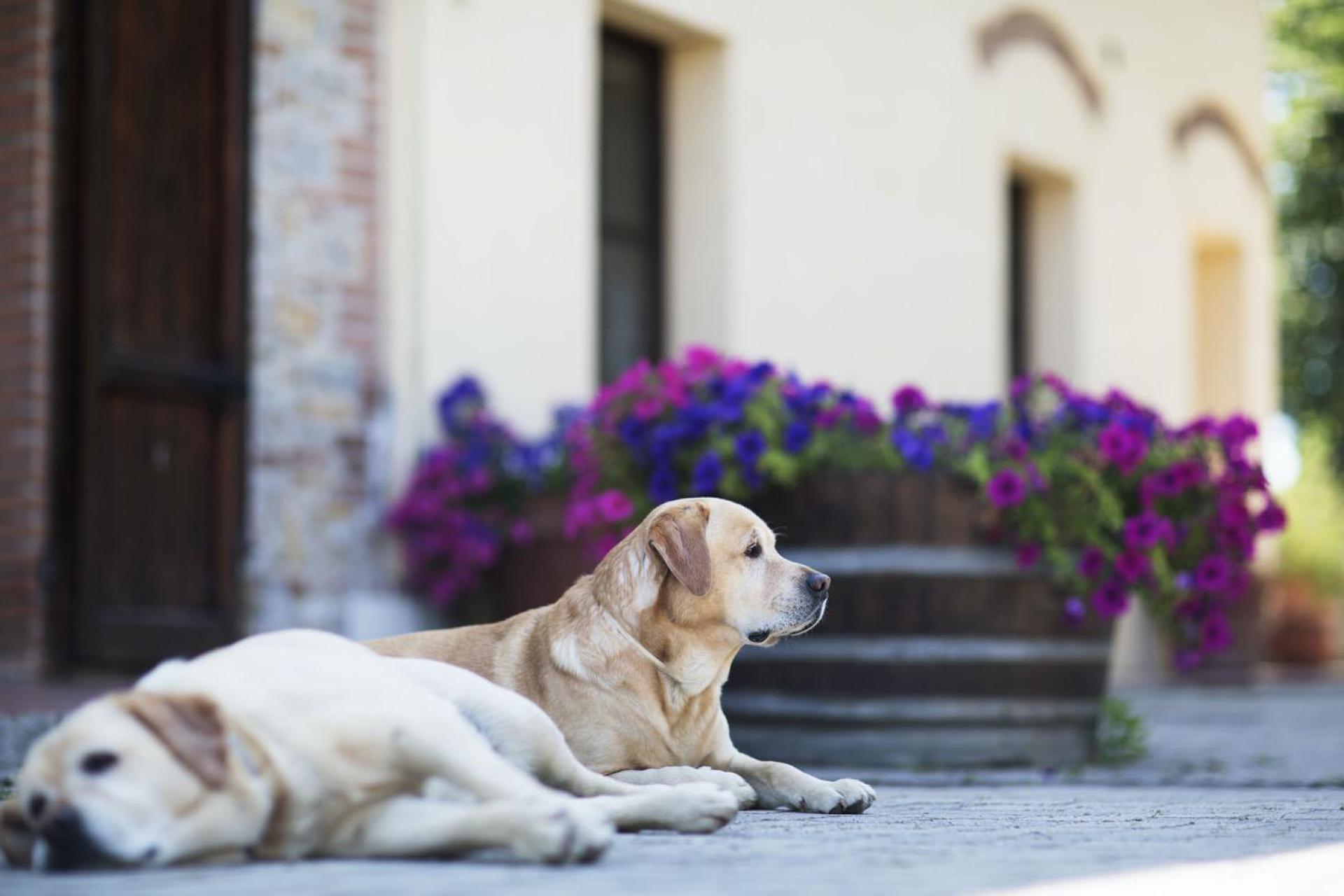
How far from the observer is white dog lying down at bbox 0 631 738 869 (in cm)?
291

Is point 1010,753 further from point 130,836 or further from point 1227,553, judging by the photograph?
point 130,836

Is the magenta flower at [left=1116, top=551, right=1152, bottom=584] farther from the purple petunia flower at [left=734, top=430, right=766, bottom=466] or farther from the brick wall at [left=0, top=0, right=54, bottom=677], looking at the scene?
the brick wall at [left=0, top=0, right=54, bottom=677]

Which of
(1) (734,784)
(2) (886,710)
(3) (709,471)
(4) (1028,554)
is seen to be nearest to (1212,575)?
(4) (1028,554)

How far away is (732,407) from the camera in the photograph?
6.07m

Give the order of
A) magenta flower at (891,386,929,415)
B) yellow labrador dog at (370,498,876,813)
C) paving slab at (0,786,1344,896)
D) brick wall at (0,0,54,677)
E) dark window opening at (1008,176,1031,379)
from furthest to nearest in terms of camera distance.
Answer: dark window opening at (1008,176,1031,379) → brick wall at (0,0,54,677) → magenta flower at (891,386,929,415) → yellow labrador dog at (370,498,876,813) → paving slab at (0,786,1344,896)

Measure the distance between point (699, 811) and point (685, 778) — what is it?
574 mm

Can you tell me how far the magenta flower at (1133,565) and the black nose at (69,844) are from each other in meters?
3.79

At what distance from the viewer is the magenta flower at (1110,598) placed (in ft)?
19.6

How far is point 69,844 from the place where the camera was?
2.89 m

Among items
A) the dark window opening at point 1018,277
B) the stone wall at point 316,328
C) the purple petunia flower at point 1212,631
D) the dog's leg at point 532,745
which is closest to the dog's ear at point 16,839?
the dog's leg at point 532,745

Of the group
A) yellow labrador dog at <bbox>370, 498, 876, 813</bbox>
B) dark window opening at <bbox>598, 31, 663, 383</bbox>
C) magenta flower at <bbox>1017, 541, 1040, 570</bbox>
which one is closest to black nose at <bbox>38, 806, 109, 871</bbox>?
yellow labrador dog at <bbox>370, 498, 876, 813</bbox>

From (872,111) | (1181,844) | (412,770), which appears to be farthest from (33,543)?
(872,111)

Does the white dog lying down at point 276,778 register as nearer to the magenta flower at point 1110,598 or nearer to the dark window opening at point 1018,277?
the magenta flower at point 1110,598

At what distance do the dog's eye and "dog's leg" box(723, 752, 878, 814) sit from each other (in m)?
1.71
